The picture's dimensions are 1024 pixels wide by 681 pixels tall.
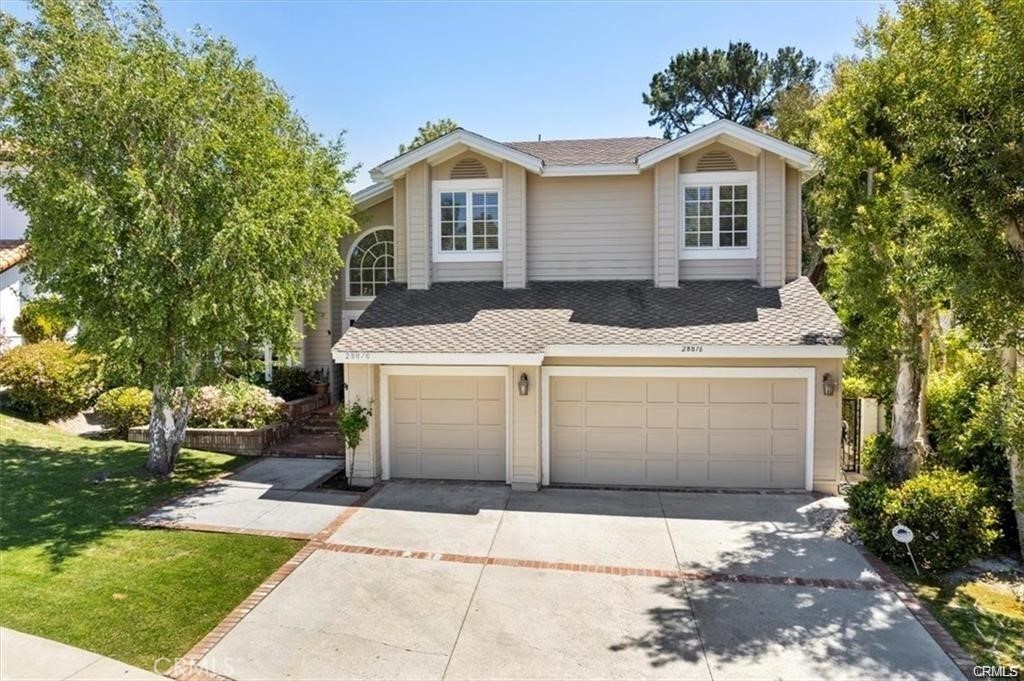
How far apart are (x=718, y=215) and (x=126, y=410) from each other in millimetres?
15010

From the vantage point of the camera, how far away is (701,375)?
1062cm

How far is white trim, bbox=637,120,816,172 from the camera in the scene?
12.2 m

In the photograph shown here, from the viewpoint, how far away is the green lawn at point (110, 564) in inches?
236

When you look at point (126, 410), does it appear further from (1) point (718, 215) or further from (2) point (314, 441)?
(1) point (718, 215)

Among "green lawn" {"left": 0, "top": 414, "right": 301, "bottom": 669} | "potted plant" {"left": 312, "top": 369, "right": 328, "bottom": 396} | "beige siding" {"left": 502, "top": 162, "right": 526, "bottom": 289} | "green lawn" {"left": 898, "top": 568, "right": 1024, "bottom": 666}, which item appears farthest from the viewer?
"potted plant" {"left": 312, "top": 369, "right": 328, "bottom": 396}

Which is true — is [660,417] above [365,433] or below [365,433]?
above

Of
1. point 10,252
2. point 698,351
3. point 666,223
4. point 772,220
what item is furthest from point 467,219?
point 10,252

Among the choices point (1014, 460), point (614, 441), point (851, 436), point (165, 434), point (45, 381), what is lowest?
point (851, 436)

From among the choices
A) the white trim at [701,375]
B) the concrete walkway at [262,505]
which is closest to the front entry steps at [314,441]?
the concrete walkway at [262,505]

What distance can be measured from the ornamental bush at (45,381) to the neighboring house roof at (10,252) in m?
4.02

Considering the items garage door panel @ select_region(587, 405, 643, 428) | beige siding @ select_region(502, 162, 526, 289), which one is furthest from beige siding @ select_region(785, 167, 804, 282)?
beige siding @ select_region(502, 162, 526, 289)

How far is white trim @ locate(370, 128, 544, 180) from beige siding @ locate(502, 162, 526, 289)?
1.09 ft

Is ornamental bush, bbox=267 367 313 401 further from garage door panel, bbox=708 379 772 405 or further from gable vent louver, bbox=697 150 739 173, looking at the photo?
gable vent louver, bbox=697 150 739 173

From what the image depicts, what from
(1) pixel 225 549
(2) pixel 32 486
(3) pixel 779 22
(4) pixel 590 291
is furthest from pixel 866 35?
(2) pixel 32 486
